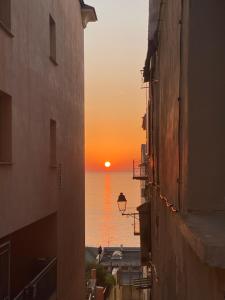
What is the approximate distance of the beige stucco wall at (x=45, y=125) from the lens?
37.0 feet

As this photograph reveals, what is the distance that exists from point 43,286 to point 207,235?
406 inches

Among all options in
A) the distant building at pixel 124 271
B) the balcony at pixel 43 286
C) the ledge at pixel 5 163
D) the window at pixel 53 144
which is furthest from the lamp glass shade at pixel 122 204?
the ledge at pixel 5 163

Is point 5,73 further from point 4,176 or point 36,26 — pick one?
point 36,26

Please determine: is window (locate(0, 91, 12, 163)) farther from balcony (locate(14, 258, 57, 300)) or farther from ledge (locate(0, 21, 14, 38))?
balcony (locate(14, 258, 57, 300))

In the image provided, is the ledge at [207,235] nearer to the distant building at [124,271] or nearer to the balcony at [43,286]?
the balcony at [43,286]

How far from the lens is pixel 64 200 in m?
18.3

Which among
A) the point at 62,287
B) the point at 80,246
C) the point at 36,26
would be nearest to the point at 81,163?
the point at 80,246

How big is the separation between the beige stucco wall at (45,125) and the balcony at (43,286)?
1.18m

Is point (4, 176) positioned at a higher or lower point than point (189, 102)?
lower

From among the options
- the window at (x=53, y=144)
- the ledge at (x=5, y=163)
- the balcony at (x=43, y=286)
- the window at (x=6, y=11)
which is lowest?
the balcony at (x=43, y=286)

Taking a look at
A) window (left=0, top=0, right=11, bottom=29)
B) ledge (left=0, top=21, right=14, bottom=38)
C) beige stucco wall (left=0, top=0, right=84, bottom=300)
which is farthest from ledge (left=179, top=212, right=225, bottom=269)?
window (left=0, top=0, right=11, bottom=29)

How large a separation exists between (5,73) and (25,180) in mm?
2761

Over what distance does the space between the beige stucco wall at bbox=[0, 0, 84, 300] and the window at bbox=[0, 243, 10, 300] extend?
1.93ft

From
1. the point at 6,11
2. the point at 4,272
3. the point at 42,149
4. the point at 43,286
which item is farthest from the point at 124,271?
the point at 6,11
